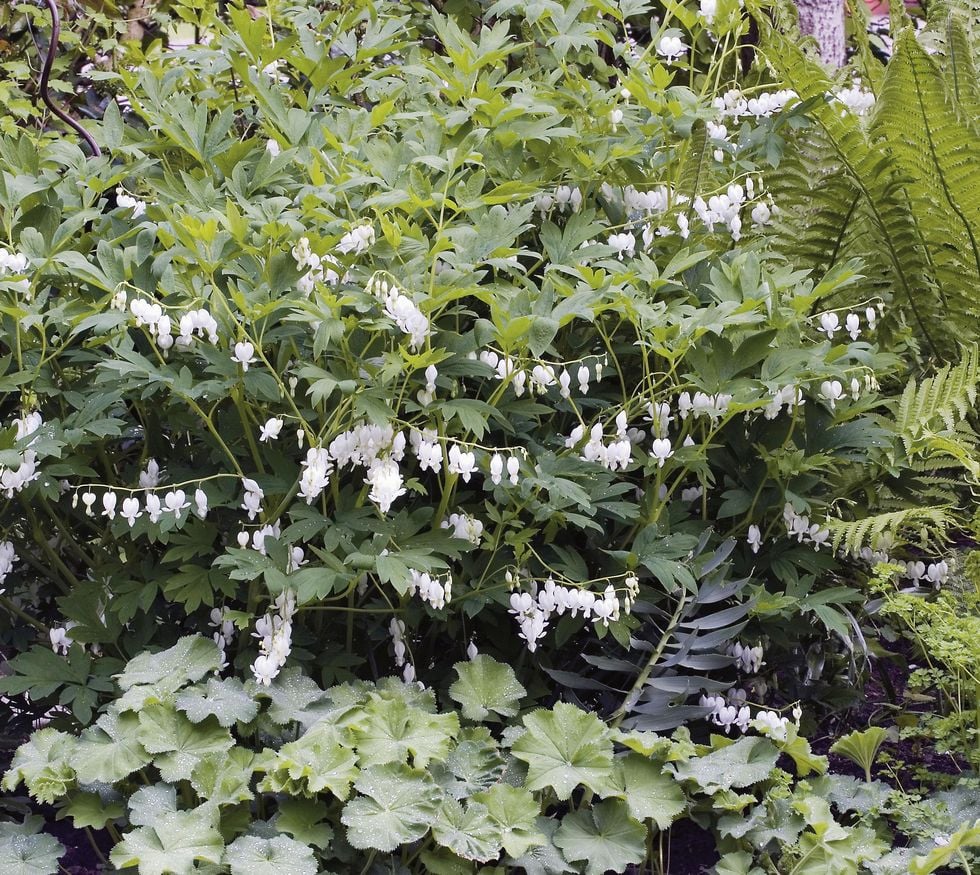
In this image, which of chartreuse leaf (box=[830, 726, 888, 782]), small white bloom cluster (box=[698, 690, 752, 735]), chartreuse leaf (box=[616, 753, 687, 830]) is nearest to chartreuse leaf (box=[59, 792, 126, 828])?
chartreuse leaf (box=[616, 753, 687, 830])

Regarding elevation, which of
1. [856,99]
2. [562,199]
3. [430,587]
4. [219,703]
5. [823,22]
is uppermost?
[823,22]

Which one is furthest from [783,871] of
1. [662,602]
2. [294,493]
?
[294,493]

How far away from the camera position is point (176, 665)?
2324mm

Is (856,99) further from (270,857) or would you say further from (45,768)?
(45,768)

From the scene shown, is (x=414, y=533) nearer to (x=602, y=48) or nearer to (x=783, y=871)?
(x=783, y=871)

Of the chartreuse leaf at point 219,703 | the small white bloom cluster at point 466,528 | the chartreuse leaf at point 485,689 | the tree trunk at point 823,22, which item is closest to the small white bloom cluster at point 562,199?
the small white bloom cluster at point 466,528

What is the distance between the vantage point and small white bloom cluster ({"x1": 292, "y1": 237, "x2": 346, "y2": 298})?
7.10 ft

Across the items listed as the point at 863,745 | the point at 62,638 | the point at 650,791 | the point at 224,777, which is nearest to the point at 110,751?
the point at 224,777

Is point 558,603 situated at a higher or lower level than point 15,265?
lower

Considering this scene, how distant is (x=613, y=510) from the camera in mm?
2389

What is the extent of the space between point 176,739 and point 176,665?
0.19 meters

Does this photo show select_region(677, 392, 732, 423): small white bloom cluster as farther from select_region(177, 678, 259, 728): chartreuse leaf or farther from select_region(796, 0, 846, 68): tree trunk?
select_region(796, 0, 846, 68): tree trunk

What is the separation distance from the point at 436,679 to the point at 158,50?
7.88 ft

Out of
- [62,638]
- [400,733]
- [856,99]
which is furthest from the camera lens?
[856,99]
